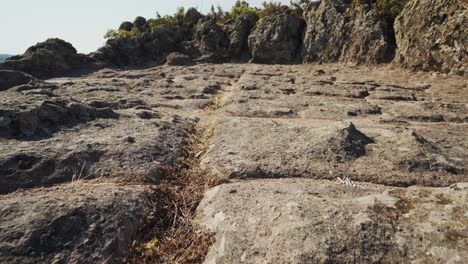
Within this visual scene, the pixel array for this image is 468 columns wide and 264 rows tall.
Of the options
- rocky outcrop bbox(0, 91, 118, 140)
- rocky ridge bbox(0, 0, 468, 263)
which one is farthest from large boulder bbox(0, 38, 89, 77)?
rocky outcrop bbox(0, 91, 118, 140)

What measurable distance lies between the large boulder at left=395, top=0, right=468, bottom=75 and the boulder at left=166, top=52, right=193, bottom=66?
A: 747 cm

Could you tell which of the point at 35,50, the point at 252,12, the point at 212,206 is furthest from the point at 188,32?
the point at 212,206

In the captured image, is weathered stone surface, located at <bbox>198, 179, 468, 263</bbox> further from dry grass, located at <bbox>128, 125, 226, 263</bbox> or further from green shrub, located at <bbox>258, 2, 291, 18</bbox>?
green shrub, located at <bbox>258, 2, 291, 18</bbox>

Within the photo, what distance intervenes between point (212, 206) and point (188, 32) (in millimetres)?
14777

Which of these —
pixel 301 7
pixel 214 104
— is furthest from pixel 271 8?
pixel 214 104

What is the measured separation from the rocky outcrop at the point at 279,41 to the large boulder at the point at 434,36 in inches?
159

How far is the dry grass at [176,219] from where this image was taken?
2.32 metres

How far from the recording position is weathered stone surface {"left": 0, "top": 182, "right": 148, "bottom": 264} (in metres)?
2.11

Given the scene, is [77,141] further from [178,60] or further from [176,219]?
[178,60]

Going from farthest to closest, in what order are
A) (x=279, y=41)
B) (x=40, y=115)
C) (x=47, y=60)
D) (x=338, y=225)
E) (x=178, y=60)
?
(x=178, y=60) < (x=279, y=41) < (x=47, y=60) < (x=40, y=115) < (x=338, y=225)

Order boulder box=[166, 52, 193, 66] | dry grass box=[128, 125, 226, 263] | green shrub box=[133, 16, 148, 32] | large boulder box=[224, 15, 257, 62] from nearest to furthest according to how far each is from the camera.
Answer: dry grass box=[128, 125, 226, 263], boulder box=[166, 52, 193, 66], large boulder box=[224, 15, 257, 62], green shrub box=[133, 16, 148, 32]

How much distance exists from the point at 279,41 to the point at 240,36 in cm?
195

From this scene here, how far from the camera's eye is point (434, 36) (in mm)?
8922

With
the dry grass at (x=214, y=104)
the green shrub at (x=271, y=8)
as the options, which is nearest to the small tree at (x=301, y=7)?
the green shrub at (x=271, y=8)
